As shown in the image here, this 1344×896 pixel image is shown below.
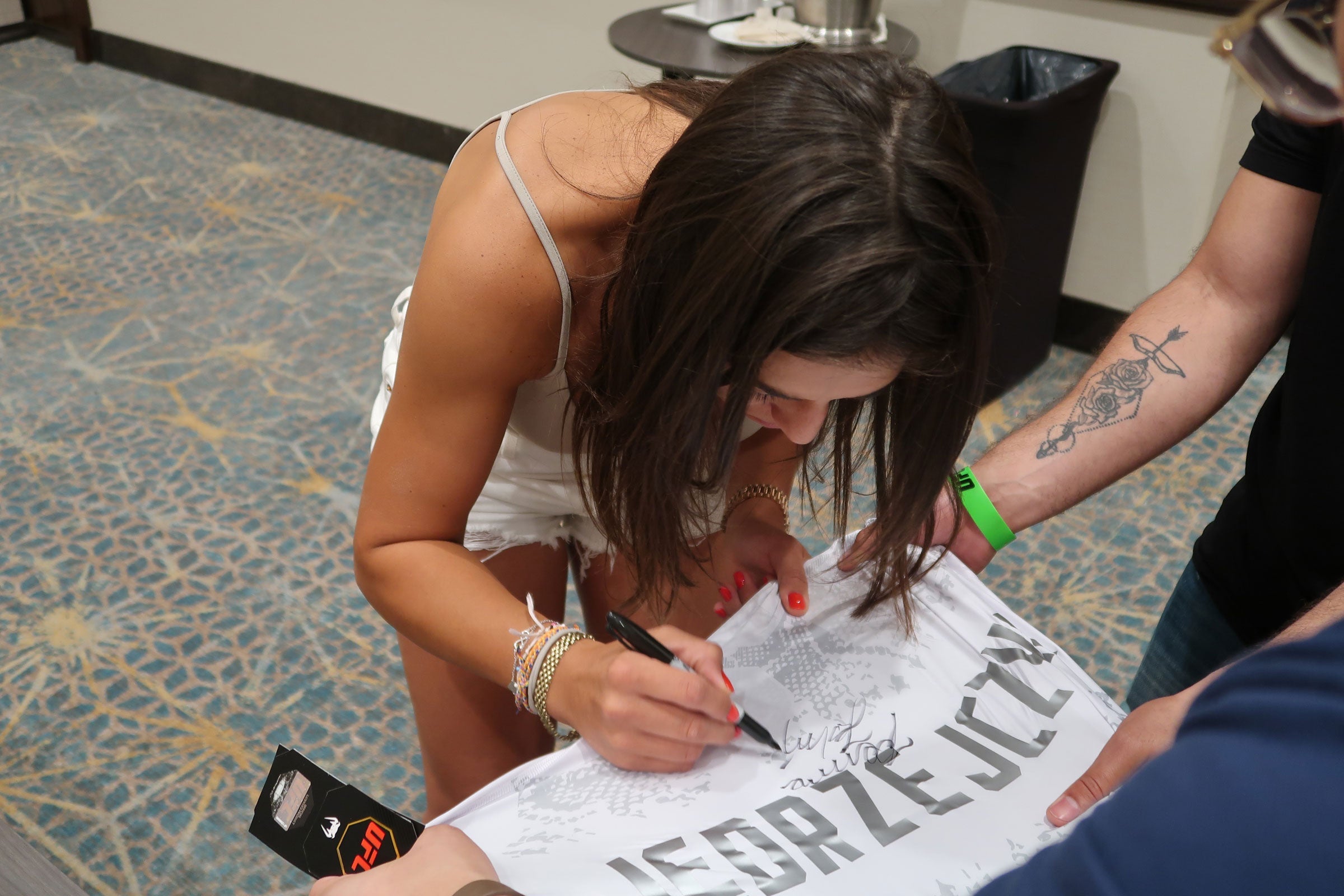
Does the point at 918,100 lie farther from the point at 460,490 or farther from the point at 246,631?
the point at 246,631

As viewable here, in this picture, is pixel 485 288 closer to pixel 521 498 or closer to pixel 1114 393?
pixel 521 498

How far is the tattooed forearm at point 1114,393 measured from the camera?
1.26 metres

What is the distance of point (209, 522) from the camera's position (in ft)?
8.32

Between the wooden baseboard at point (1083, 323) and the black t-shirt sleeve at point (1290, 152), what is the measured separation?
7.05ft

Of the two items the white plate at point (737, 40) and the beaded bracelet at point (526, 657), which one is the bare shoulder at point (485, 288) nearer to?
the beaded bracelet at point (526, 657)

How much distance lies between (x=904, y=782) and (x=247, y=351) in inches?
105

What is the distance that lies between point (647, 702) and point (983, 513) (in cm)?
51

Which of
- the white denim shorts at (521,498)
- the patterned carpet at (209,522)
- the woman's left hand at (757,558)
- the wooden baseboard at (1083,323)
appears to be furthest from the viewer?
the wooden baseboard at (1083,323)

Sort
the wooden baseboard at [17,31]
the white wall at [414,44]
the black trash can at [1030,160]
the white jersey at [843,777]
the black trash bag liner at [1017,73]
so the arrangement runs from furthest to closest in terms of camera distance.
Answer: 1. the wooden baseboard at [17,31]
2. the white wall at [414,44]
3. the black trash bag liner at [1017,73]
4. the black trash can at [1030,160]
5. the white jersey at [843,777]

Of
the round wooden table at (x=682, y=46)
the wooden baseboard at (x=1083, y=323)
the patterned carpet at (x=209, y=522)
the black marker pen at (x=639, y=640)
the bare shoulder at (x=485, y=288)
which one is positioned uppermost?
the bare shoulder at (x=485, y=288)

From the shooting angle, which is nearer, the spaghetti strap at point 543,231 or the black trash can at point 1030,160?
the spaghetti strap at point 543,231

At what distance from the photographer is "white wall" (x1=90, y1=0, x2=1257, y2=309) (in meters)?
2.86
